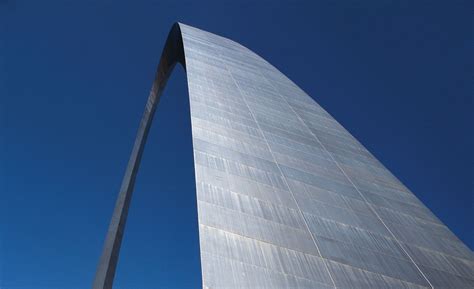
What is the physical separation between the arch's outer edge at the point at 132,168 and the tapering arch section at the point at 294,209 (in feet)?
0.61

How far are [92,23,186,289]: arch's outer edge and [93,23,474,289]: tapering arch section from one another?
0.61 feet

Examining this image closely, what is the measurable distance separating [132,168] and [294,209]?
17484 mm

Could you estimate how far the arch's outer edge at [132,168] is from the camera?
18.2 m

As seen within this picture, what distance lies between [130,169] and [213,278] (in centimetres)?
2006

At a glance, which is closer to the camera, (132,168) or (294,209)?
(294,209)

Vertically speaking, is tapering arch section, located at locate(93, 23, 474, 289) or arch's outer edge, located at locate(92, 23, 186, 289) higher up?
tapering arch section, located at locate(93, 23, 474, 289)

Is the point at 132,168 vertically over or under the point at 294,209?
under

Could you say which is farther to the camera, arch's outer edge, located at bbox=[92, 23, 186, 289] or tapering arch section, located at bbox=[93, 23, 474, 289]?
arch's outer edge, located at bbox=[92, 23, 186, 289]

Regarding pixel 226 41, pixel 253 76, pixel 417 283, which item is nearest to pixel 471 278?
pixel 417 283

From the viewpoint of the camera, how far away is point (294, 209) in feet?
30.7

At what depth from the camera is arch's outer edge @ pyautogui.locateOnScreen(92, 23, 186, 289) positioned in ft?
59.8

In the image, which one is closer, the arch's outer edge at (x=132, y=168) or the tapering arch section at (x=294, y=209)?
the tapering arch section at (x=294, y=209)

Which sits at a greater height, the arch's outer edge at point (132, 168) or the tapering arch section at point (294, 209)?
the tapering arch section at point (294, 209)

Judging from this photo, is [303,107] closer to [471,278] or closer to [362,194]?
[362,194]
